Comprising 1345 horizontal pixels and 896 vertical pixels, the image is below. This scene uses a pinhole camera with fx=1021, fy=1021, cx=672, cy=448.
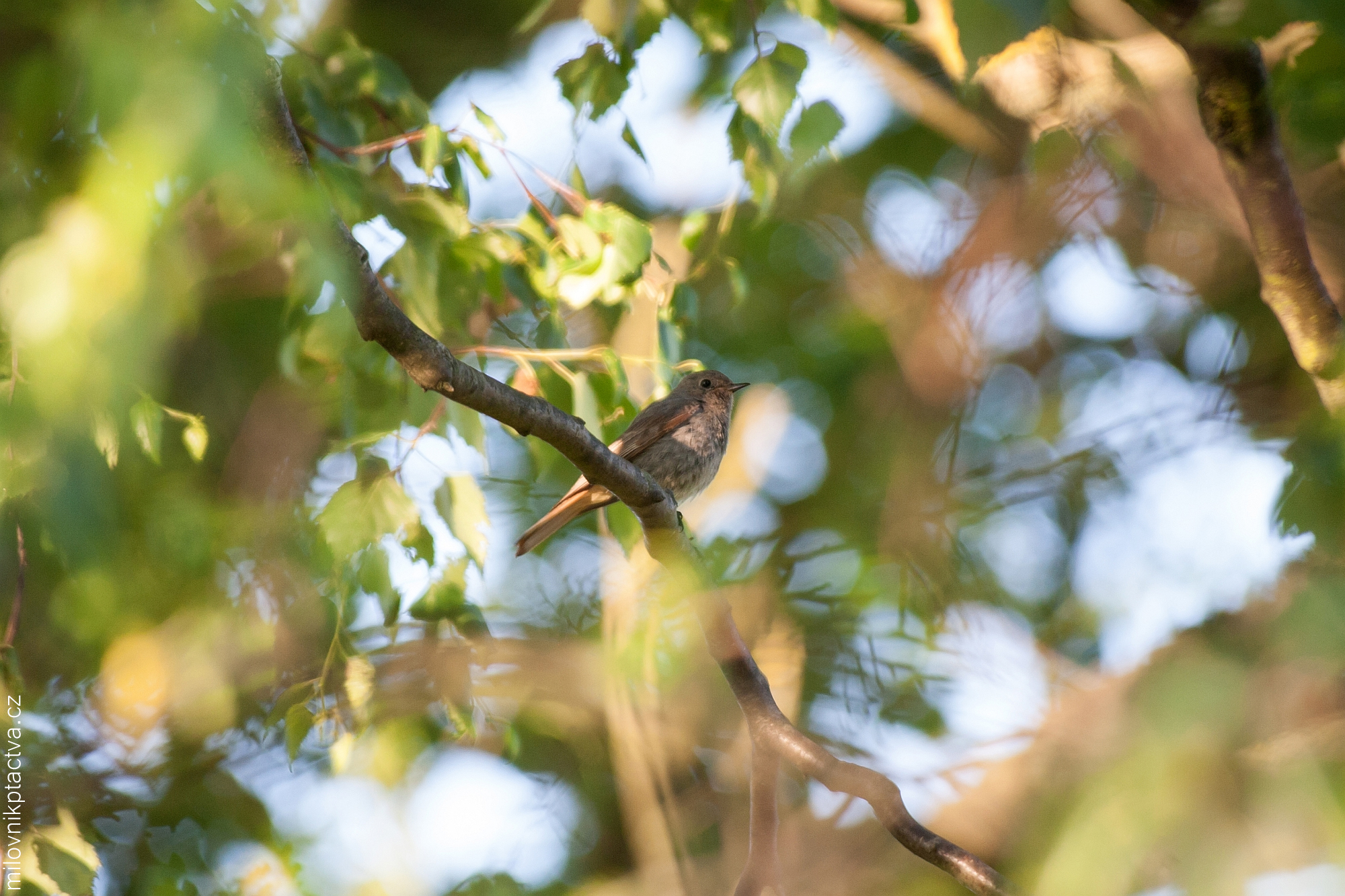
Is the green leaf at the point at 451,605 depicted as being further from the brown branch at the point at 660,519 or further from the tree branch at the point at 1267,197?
the tree branch at the point at 1267,197

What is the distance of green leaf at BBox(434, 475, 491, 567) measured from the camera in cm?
304

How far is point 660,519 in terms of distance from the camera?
3.34 metres

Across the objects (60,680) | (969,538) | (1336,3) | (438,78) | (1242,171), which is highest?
(1336,3)

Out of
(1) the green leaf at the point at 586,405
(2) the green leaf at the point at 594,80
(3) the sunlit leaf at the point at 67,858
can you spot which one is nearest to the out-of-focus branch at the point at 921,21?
(2) the green leaf at the point at 594,80

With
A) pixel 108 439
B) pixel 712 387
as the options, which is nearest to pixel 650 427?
pixel 712 387

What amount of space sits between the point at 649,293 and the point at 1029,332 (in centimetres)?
237

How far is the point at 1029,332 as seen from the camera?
197 inches

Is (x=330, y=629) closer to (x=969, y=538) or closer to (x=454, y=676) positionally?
(x=454, y=676)

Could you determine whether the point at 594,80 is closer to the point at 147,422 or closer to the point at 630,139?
the point at 630,139

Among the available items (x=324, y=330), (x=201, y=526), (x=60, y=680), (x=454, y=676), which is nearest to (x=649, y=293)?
(x=324, y=330)

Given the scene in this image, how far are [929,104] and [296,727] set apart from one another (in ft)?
16.2

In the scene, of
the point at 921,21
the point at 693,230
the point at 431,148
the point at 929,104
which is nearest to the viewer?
the point at 431,148

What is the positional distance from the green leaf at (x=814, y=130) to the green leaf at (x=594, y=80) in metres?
0.61

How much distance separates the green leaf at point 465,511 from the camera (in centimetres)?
304
